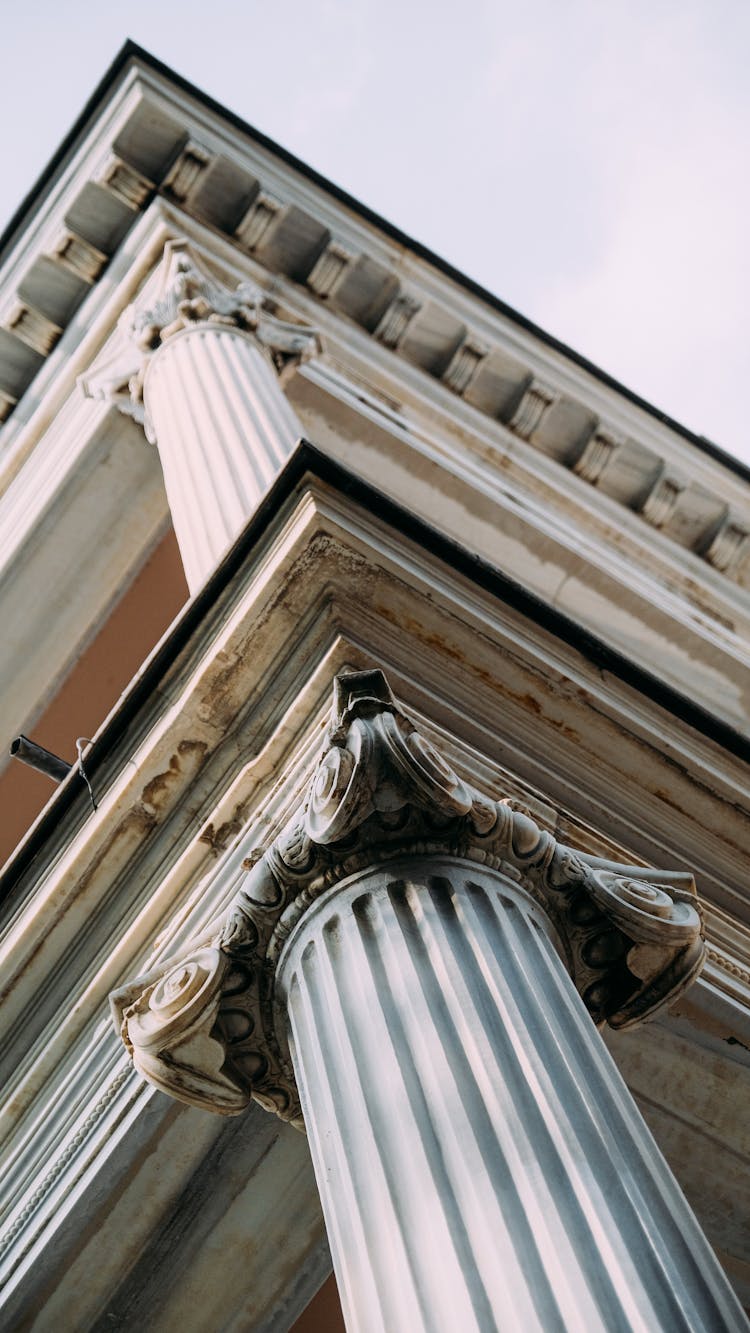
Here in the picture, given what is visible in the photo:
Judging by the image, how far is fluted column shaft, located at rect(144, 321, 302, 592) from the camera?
8.55 metres

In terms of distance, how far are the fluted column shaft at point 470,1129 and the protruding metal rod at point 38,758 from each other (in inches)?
168

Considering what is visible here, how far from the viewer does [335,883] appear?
4949mm

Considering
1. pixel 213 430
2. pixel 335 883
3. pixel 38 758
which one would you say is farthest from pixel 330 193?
pixel 335 883

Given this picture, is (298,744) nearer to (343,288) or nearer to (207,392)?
(207,392)

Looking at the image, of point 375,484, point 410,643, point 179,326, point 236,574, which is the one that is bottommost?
point 236,574

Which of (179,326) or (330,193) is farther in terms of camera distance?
(330,193)

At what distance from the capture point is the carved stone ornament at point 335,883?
16.3 ft

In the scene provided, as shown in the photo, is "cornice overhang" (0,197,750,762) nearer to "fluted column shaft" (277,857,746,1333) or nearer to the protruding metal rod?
the protruding metal rod

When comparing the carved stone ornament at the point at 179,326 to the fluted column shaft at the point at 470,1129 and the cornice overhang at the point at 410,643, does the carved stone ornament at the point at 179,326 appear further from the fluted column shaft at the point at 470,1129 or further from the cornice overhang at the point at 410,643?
the fluted column shaft at the point at 470,1129

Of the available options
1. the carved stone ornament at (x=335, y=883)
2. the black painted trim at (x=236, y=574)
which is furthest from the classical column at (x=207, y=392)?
the carved stone ornament at (x=335, y=883)

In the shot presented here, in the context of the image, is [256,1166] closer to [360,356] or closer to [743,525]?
[360,356]

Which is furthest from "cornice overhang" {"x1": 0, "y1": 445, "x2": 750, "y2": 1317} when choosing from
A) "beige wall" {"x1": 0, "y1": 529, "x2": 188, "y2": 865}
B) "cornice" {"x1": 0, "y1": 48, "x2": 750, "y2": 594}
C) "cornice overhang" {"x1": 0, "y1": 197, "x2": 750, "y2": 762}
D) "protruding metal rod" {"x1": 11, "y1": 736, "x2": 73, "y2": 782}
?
"cornice" {"x1": 0, "y1": 48, "x2": 750, "y2": 594}

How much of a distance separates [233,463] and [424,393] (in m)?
6.06

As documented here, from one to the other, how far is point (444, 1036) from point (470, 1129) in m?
0.34
